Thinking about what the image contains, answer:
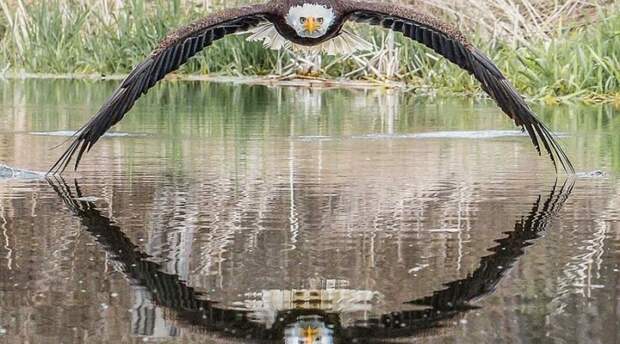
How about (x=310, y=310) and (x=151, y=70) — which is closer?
(x=310, y=310)

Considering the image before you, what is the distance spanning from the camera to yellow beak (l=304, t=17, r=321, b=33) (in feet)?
33.3

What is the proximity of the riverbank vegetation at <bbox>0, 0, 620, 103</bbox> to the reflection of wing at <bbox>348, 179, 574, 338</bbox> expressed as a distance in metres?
9.26

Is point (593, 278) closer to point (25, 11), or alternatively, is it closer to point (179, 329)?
point (179, 329)

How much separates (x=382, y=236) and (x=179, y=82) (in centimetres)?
1514

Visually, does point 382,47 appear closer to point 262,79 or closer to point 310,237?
point 262,79

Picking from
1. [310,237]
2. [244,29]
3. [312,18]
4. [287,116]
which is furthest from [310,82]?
[310,237]

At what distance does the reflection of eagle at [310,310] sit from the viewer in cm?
495

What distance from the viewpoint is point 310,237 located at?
6.89m

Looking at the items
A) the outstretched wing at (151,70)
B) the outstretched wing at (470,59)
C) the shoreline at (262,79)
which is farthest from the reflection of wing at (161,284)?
the shoreline at (262,79)

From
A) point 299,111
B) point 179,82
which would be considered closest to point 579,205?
point 299,111

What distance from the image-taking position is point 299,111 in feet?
50.1

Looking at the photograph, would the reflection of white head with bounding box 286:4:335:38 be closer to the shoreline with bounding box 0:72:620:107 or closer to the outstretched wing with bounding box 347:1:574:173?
the outstretched wing with bounding box 347:1:574:173

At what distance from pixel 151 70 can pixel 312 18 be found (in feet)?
4.97

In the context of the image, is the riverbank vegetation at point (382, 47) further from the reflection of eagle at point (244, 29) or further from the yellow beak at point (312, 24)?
the reflection of eagle at point (244, 29)
